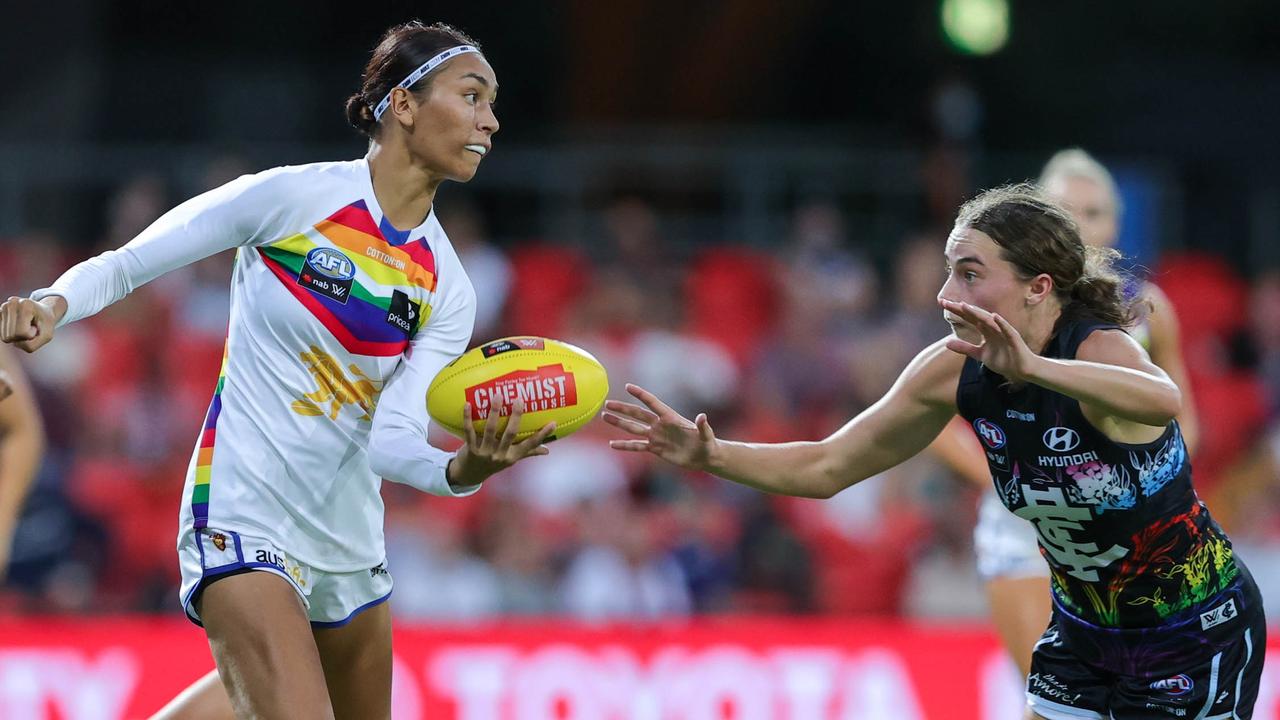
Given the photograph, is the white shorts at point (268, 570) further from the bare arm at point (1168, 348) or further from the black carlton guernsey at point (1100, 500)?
the bare arm at point (1168, 348)

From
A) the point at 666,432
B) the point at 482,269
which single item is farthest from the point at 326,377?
the point at 482,269

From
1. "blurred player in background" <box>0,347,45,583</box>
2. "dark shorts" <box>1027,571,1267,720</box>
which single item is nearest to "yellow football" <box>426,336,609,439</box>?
"dark shorts" <box>1027,571,1267,720</box>

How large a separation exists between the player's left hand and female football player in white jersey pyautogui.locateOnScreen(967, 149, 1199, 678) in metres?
1.92

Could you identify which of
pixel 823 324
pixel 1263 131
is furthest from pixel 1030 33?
pixel 823 324

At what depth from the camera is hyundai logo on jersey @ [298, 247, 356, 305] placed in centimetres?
398

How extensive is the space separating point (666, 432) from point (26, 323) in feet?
5.23

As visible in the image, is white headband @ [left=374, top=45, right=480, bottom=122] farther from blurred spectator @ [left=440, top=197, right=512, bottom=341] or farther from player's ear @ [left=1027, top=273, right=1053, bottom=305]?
blurred spectator @ [left=440, top=197, right=512, bottom=341]

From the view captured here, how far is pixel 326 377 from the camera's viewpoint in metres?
4.03

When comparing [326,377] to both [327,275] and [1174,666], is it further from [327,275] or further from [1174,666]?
[1174,666]

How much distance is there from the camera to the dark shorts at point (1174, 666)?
3.85m

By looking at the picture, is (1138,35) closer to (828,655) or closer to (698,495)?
(698,495)

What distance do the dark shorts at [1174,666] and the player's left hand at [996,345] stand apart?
33.3 inches

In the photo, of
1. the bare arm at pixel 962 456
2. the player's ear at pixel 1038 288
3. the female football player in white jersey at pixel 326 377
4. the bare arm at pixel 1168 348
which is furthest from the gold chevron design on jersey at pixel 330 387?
the bare arm at pixel 1168 348

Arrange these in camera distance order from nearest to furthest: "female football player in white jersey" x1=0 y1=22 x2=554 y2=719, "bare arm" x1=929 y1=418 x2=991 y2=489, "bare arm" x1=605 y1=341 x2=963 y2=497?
"female football player in white jersey" x1=0 y1=22 x2=554 y2=719, "bare arm" x1=605 y1=341 x2=963 y2=497, "bare arm" x1=929 y1=418 x2=991 y2=489
